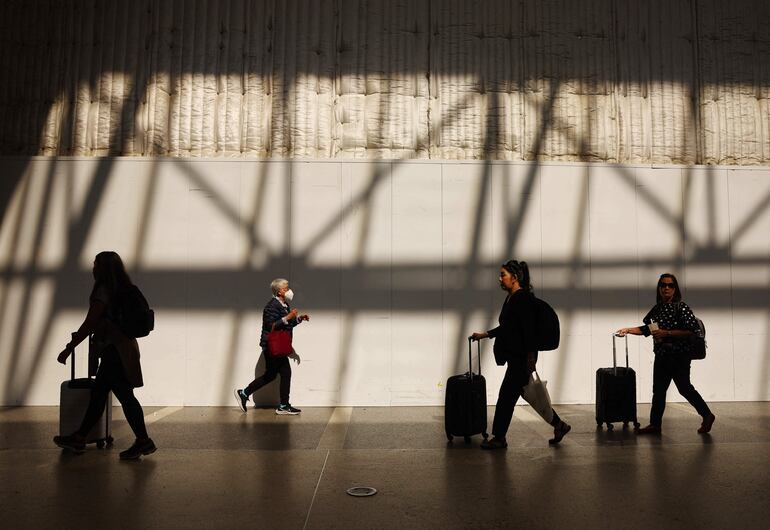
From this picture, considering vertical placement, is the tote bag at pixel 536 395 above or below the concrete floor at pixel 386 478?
above

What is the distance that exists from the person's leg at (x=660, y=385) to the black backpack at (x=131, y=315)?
16.0ft

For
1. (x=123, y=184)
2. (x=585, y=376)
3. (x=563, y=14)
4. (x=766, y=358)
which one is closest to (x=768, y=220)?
(x=766, y=358)

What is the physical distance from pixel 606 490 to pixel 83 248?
7.28 m

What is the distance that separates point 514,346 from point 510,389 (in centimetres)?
39

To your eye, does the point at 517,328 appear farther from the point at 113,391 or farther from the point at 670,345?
the point at 113,391

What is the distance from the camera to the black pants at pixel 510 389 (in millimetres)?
5840

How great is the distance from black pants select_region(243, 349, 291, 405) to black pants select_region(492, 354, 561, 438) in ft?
9.92

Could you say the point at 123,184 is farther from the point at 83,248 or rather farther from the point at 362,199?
the point at 362,199

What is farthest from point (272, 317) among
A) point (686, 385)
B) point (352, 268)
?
point (686, 385)

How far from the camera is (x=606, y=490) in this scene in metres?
4.48

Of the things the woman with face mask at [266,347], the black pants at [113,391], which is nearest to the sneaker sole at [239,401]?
the woman with face mask at [266,347]

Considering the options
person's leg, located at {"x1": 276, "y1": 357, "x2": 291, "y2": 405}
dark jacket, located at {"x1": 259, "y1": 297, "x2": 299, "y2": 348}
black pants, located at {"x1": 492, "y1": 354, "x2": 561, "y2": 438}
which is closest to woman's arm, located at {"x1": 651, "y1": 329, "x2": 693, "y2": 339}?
black pants, located at {"x1": 492, "y1": 354, "x2": 561, "y2": 438}

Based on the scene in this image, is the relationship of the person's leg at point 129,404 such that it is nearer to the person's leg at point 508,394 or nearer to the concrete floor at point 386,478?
the concrete floor at point 386,478

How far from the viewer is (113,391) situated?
5504 millimetres
